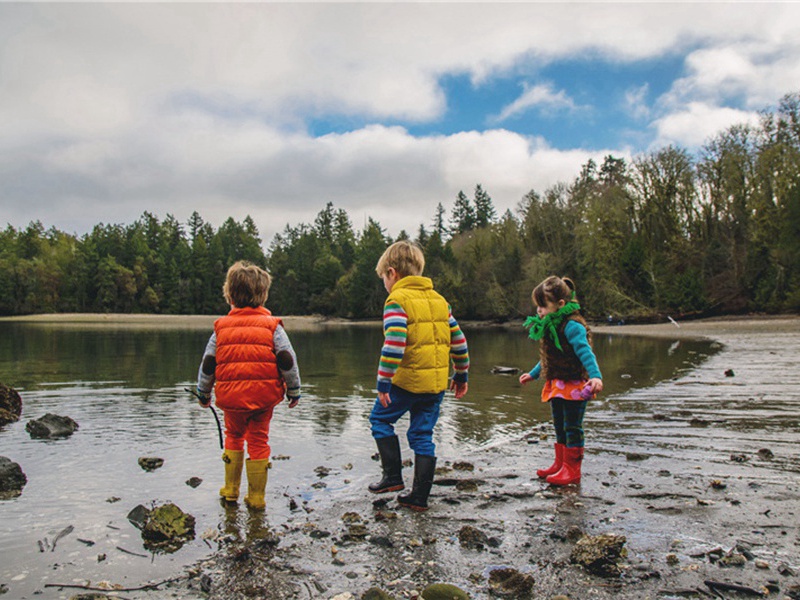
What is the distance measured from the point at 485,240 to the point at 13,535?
7516cm

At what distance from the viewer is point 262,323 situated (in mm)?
5070

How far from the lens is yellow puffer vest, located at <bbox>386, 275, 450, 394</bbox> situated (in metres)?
4.99

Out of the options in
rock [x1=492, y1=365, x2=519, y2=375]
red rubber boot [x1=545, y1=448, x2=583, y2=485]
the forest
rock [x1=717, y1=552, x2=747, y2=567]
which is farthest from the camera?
the forest

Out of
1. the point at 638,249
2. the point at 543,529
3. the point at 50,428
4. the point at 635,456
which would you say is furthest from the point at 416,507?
the point at 638,249

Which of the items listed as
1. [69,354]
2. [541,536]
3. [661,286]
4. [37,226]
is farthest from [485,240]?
[37,226]

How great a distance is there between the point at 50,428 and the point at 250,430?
5.00m

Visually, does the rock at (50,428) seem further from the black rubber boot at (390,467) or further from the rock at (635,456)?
the rock at (635,456)

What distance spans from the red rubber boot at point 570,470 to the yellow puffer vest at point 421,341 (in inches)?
57.1

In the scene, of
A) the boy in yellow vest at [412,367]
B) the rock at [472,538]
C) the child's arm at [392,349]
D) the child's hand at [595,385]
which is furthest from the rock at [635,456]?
the child's arm at [392,349]

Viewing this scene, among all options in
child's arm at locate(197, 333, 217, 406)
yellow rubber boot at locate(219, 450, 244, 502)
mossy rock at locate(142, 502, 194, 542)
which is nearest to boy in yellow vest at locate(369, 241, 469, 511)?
yellow rubber boot at locate(219, 450, 244, 502)

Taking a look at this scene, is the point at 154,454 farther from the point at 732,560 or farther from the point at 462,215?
the point at 462,215

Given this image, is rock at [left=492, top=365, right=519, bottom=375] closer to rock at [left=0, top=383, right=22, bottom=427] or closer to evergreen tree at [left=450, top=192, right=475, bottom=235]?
rock at [left=0, top=383, right=22, bottom=427]

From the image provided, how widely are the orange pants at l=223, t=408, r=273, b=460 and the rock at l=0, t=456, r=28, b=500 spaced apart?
227 centimetres

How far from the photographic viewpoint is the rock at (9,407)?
939 centimetres
